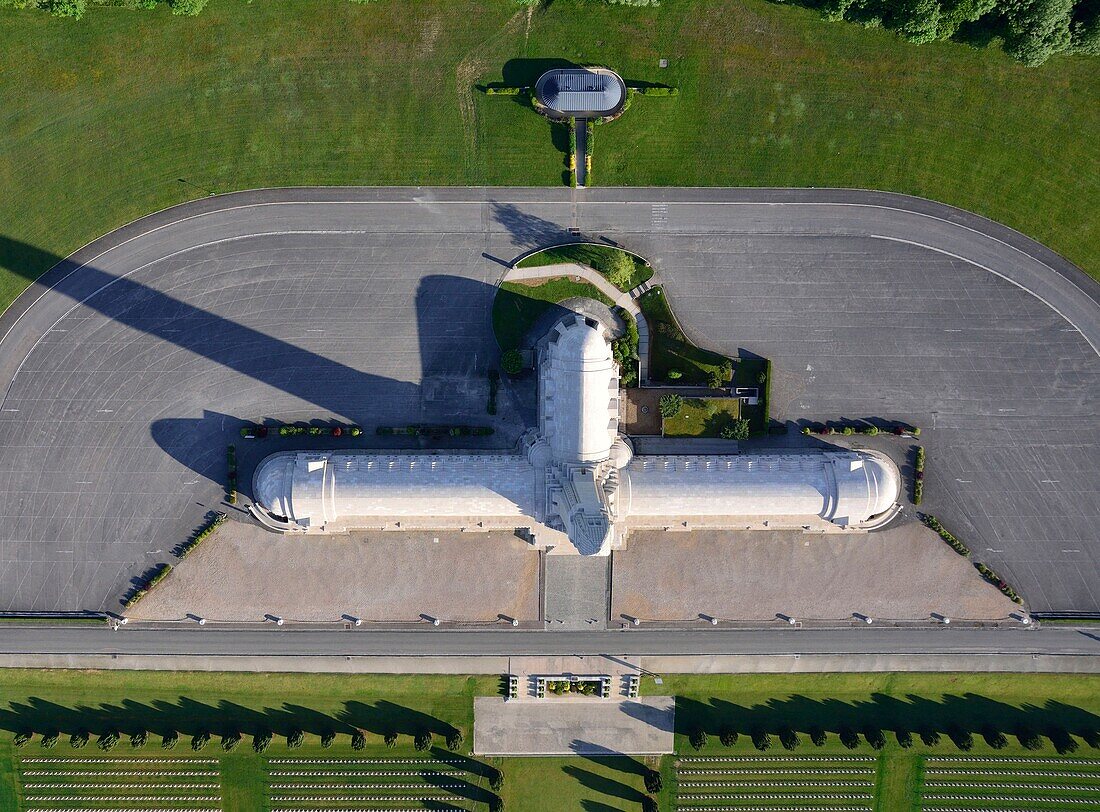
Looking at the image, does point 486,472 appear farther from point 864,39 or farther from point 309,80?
point 864,39

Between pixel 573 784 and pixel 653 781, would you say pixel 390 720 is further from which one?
pixel 653 781

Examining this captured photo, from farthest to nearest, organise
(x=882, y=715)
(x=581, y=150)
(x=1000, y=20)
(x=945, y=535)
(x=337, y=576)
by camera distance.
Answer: (x=882, y=715)
(x=945, y=535)
(x=337, y=576)
(x=581, y=150)
(x=1000, y=20)

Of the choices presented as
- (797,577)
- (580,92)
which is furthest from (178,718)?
(580,92)

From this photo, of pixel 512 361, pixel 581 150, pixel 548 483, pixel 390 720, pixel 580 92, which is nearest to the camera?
pixel 548 483

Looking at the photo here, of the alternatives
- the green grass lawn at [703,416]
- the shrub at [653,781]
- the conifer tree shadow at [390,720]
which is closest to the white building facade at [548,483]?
the green grass lawn at [703,416]

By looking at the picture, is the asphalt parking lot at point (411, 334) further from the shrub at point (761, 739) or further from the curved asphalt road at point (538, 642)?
the shrub at point (761, 739)

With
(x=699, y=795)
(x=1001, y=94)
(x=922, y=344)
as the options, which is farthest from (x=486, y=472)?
(x=1001, y=94)

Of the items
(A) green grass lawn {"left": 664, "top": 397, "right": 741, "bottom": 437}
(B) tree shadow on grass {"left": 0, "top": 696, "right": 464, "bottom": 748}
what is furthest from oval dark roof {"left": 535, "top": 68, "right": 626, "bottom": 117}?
(B) tree shadow on grass {"left": 0, "top": 696, "right": 464, "bottom": 748}
